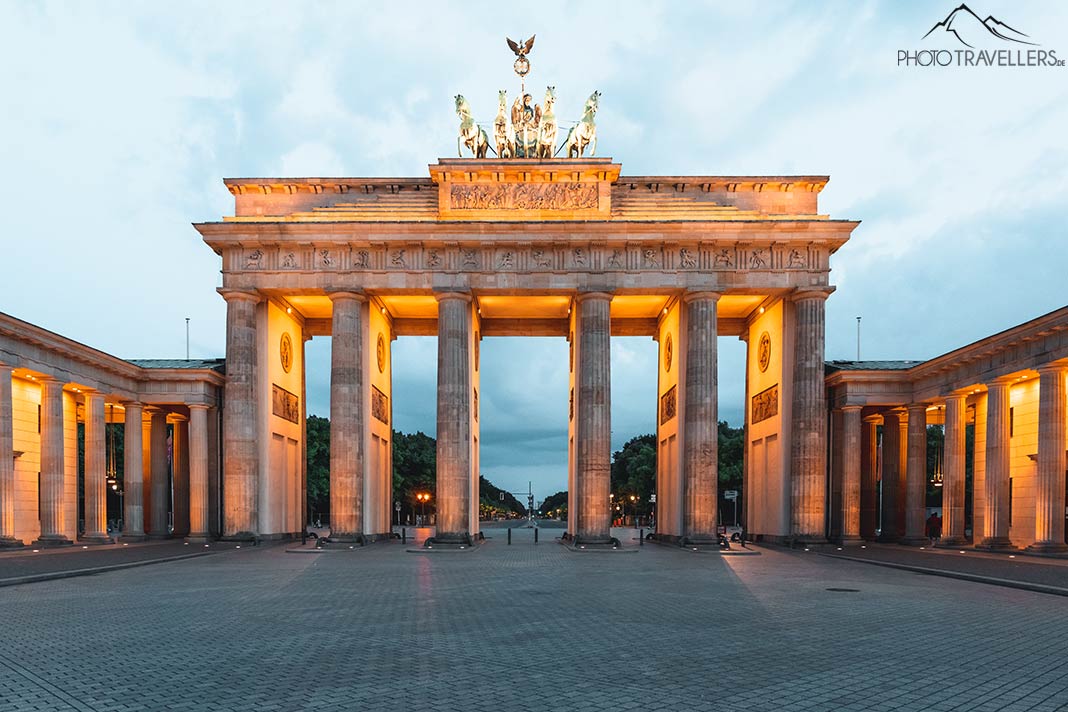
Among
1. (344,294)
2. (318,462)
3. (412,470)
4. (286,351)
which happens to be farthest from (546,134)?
(412,470)

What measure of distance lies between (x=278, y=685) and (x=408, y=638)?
3271 millimetres

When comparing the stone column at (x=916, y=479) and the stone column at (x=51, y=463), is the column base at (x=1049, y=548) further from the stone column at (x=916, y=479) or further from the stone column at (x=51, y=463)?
the stone column at (x=51, y=463)

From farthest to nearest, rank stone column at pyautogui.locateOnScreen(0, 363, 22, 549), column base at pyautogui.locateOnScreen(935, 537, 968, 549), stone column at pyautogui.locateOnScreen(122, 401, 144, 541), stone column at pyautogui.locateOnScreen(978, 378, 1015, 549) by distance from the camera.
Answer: stone column at pyautogui.locateOnScreen(122, 401, 144, 541), column base at pyautogui.locateOnScreen(935, 537, 968, 549), stone column at pyautogui.locateOnScreen(978, 378, 1015, 549), stone column at pyautogui.locateOnScreen(0, 363, 22, 549)

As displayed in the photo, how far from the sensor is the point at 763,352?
1699 inches

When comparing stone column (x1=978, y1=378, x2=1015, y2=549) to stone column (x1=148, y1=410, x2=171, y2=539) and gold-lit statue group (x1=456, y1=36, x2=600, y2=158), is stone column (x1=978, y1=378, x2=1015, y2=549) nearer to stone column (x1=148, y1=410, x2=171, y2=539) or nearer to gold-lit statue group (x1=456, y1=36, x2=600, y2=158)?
gold-lit statue group (x1=456, y1=36, x2=600, y2=158)

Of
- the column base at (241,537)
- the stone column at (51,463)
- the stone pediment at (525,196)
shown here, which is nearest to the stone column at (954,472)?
the stone pediment at (525,196)

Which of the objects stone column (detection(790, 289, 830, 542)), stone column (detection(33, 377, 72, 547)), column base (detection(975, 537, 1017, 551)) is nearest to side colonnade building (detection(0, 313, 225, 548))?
stone column (detection(33, 377, 72, 547))

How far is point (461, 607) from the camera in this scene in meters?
15.9

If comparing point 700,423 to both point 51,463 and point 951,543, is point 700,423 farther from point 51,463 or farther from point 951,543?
point 51,463

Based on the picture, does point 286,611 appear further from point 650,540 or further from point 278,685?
point 650,540

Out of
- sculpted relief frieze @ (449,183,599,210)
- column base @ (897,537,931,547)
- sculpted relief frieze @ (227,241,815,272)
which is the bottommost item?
column base @ (897,537,931,547)

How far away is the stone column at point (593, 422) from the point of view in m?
36.7

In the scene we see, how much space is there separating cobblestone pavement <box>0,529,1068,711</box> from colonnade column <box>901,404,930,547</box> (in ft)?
70.4

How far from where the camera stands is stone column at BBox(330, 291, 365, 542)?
1470 inches
